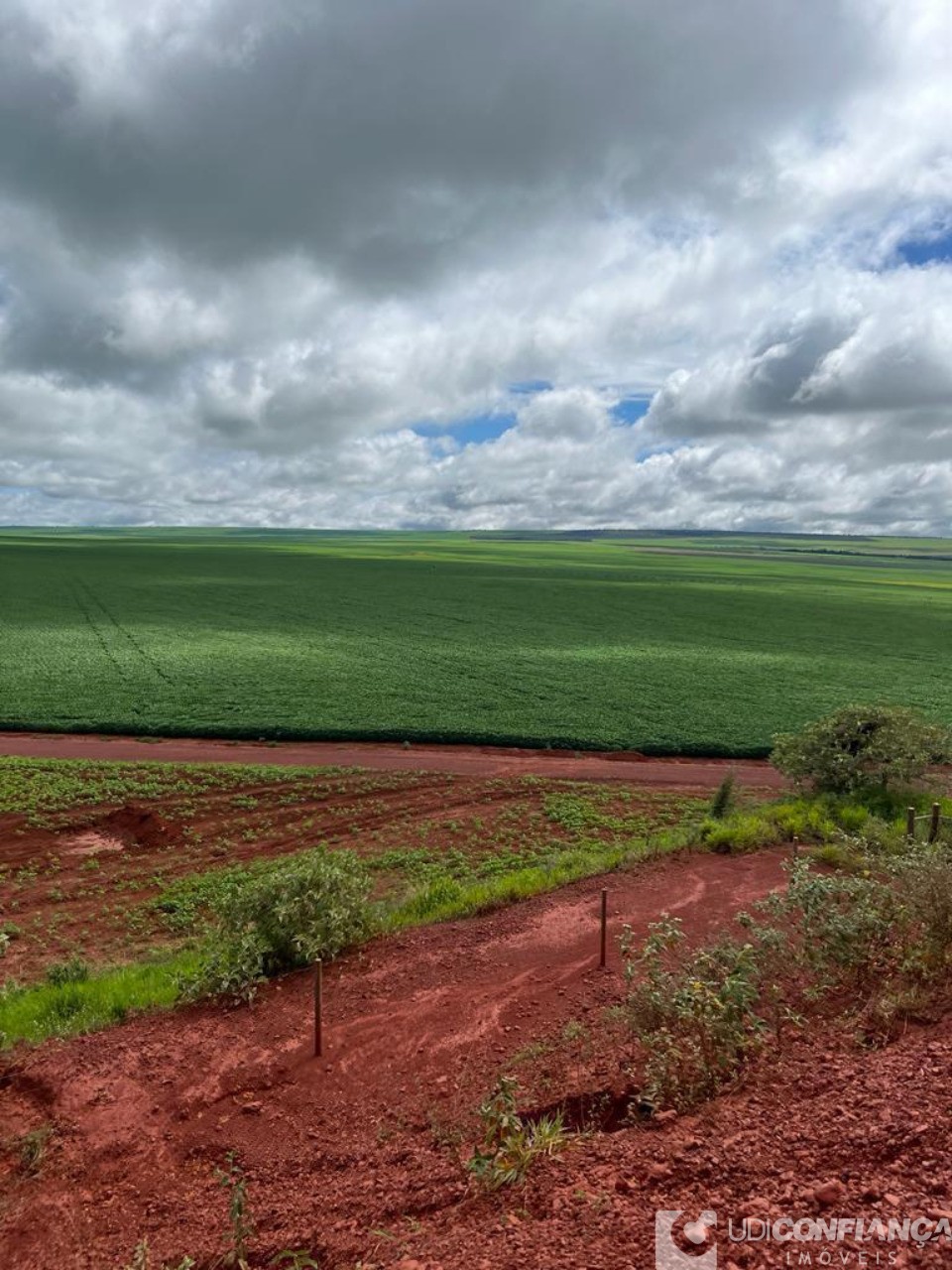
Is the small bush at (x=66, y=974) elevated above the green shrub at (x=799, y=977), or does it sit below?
below

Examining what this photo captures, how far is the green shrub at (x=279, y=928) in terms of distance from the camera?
10.7 m

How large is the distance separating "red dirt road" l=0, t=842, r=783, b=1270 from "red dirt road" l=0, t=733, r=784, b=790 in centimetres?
1469

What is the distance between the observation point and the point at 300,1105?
27.0 ft

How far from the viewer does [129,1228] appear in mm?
6555

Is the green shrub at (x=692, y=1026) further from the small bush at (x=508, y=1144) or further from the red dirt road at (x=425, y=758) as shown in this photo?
the red dirt road at (x=425, y=758)

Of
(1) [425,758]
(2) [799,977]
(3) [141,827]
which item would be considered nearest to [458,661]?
(1) [425,758]

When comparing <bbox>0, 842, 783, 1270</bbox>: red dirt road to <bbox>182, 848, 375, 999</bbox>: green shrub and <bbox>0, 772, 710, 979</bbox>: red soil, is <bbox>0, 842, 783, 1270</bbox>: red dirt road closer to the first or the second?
<bbox>182, 848, 375, 999</bbox>: green shrub

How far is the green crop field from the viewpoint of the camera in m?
32.7

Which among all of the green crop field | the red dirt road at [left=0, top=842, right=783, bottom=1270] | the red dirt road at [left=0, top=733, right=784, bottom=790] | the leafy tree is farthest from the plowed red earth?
the green crop field

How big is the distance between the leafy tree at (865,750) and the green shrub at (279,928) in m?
14.4

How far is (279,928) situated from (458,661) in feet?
119

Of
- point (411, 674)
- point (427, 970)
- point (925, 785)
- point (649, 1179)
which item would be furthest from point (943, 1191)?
point (411, 674)

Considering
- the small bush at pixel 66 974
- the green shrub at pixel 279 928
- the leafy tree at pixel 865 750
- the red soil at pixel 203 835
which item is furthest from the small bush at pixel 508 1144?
the leafy tree at pixel 865 750

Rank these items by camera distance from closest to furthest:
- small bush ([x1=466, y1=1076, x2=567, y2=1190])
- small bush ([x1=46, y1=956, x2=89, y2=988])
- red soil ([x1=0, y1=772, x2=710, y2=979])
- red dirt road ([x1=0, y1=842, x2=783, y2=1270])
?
small bush ([x1=466, y1=1076, x2=567, y2=1190]) < red dirt road ([x1=0, y1=842, x2=783, y2=1270]) < small bush ([x1=46, y1=956, x2=89, y2=988]) < red soil ([x1=0, y1=772, x2=710, y2=979])
